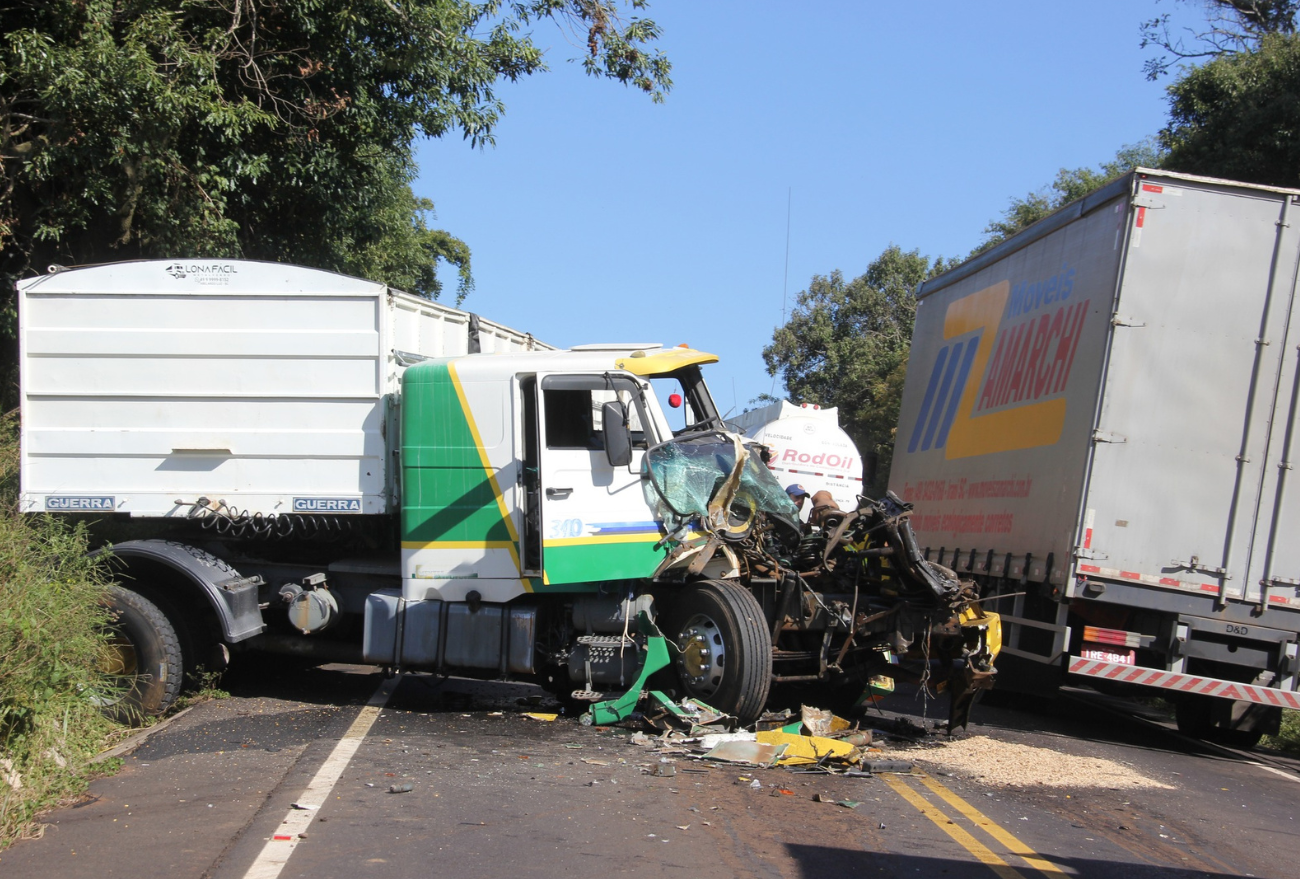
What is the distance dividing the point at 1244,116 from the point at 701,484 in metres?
16.3

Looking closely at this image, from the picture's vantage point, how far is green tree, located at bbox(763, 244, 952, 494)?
106 feet

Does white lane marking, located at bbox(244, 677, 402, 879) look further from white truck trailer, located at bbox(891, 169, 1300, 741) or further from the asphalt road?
white truck trailer, located at bbox(891, 169, 1300, 741)

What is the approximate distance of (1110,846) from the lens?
5410mm

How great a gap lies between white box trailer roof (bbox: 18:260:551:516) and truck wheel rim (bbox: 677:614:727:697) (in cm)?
252

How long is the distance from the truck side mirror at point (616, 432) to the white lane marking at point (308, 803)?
2464 mm

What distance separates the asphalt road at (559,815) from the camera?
469 cm

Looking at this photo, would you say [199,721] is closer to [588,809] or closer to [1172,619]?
[588,809]

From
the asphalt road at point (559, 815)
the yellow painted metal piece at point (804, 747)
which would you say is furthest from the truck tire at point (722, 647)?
the asphalt road at point (559, 815)

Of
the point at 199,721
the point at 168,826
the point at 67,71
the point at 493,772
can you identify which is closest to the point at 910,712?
the point at 493,772

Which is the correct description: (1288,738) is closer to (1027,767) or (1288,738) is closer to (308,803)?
(1027,767)

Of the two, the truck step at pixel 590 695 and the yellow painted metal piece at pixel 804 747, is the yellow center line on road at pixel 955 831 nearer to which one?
the yellow painted metal piece at pixel 804 747

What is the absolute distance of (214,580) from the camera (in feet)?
26.6

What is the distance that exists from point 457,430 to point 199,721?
270 centimetres

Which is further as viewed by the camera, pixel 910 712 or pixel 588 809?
pixel 910 712
